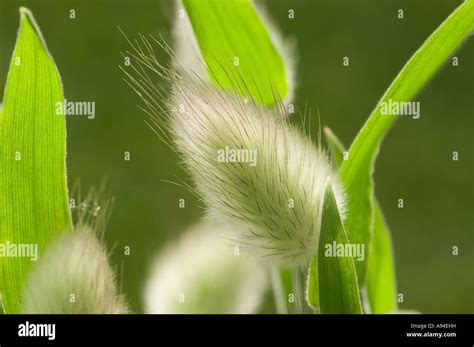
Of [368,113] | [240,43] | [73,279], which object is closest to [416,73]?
[240,43]

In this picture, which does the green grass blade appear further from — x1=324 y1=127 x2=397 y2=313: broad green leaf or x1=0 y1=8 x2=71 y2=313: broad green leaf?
x1=0 y1=8 x2=71 y2=313: broad green leaf

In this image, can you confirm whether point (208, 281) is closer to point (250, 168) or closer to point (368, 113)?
point (250, 168)

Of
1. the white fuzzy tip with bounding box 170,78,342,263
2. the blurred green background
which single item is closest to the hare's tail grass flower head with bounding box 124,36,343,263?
the white fuzzy tip with bounding box 170,78,342,263

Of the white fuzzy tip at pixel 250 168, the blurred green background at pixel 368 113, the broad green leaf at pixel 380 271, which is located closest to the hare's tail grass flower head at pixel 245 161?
the white fuzzy tip at pixel 250 168

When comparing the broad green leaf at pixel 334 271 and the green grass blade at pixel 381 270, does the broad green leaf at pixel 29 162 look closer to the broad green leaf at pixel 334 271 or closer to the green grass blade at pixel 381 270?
the broad green leaf at pixel 334 271
